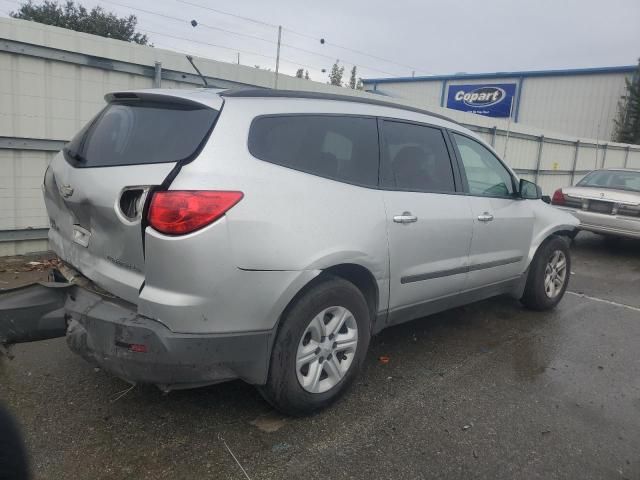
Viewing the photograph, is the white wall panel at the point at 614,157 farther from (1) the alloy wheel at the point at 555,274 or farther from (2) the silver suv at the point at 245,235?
(2) the silver suv at the point at 245,235

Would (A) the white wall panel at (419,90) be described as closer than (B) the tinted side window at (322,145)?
No

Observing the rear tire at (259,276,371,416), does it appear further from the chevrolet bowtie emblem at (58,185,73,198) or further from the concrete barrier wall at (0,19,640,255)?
the concrete barrier wall at (0,19,640,255)

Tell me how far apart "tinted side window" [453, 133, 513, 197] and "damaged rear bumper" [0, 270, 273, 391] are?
2359 mm

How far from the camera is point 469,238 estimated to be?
3986 millimetres

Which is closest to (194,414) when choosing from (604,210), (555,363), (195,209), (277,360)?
(277,360)

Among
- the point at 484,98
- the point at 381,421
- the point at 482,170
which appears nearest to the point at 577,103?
the point at 484,98

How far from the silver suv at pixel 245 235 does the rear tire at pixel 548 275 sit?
1.73m

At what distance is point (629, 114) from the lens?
83.1ft

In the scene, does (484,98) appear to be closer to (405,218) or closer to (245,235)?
(405,218)

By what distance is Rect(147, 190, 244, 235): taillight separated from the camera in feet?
7.80

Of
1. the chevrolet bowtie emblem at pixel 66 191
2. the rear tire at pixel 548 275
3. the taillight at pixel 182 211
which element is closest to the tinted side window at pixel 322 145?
the taillight at pixel 182 211

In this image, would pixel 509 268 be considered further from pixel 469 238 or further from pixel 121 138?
pixel 121 138

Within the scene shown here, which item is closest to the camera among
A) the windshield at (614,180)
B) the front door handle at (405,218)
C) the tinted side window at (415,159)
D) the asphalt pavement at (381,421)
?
the asphalt pavement at (381,421)

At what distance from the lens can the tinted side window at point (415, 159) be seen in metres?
3.48
